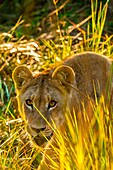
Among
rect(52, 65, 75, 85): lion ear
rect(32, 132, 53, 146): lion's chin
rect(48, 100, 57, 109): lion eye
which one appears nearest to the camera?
rect(32, 132, 53, 146): lion's chin

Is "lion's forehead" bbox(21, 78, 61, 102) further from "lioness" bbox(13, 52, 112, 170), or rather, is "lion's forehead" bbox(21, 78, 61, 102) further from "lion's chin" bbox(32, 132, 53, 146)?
"lion's chin" bbox(32, 132, 53, 146)

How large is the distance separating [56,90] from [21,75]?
306mm

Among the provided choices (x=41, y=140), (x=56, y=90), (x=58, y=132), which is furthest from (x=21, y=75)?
(x=58, y=132)

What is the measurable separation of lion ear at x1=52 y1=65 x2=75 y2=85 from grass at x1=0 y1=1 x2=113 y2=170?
0.81ft

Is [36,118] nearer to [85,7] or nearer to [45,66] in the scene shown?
[45,66]

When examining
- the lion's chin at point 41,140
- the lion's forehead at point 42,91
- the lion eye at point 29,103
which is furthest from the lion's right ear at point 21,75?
the lion's chin at point 41,140

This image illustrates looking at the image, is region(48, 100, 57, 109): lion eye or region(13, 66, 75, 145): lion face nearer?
region(13, 66, 75, 145): lion face

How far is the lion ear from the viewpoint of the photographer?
4.75 m

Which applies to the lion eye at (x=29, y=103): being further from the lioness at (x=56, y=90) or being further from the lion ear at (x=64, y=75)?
the lion ear at (x=64, y=75)

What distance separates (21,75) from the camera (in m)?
4.93

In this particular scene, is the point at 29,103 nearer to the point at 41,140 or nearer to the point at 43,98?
the point at 43,98

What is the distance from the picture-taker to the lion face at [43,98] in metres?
4.49

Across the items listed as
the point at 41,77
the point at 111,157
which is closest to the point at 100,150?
the point at 111,157

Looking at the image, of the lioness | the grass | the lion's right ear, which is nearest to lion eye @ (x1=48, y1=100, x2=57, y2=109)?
the lioness
